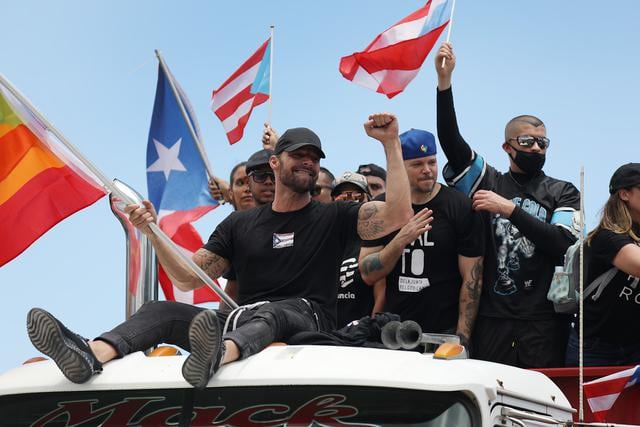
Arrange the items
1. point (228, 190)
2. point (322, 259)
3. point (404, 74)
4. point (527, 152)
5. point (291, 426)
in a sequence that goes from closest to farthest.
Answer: point (291, 426), point (322, 259), point (527, 152), point (404, 74), point (228, 190)

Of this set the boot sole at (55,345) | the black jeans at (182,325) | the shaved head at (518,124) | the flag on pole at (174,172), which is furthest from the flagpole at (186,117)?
the boot sole at (55,345)

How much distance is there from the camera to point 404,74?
921 centimetres

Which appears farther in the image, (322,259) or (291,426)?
(322,259)

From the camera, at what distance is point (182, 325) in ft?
19.7

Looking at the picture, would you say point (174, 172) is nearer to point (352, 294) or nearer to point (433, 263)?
point (352, 294)

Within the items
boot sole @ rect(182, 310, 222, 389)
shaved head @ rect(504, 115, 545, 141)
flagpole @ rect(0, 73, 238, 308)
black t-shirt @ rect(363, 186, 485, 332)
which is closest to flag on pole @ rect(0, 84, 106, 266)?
flagpole @ rect(0, 73, 238, 308)

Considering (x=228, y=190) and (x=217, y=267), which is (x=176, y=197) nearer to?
(x=228, y=190)

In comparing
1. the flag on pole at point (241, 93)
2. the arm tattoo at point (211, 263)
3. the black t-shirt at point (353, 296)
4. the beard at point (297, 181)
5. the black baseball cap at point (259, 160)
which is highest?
the flag on pole at point (241, 93)

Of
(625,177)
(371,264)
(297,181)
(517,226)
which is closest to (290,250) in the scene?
(297,181)

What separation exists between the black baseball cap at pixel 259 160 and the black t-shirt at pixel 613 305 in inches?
94.2

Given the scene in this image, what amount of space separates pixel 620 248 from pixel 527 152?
1.44 metres

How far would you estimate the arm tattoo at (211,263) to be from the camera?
24.0ft

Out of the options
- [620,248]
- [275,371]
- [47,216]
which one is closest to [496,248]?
[620,248]

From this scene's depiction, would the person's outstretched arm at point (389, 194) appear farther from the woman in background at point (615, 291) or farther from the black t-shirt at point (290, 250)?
the woman in background at point (615, 291)
